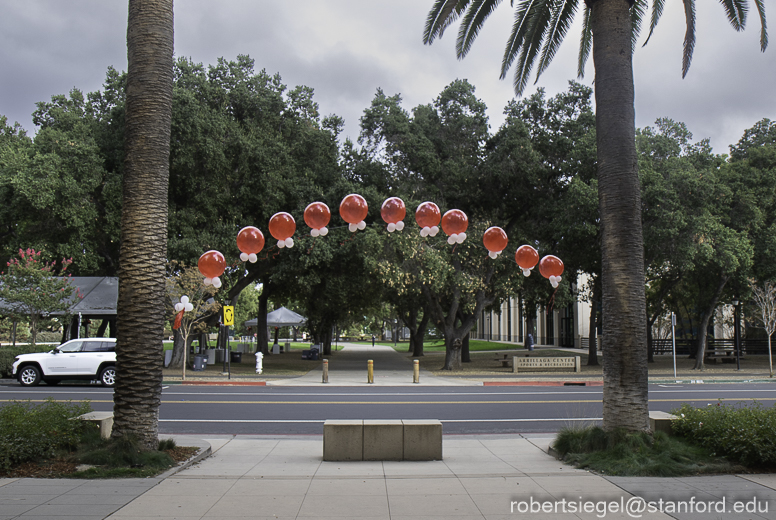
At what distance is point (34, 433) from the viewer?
755 cm

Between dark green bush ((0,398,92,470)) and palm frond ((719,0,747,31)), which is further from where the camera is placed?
palm frond ((719,0,747,31))

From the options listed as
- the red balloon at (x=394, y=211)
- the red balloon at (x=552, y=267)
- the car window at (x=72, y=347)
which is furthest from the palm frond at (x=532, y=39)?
the car window at (x=72, y=347)

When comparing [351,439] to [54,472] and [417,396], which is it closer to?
[54,472]

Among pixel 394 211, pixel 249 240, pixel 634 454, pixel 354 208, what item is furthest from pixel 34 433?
pixel 634 454

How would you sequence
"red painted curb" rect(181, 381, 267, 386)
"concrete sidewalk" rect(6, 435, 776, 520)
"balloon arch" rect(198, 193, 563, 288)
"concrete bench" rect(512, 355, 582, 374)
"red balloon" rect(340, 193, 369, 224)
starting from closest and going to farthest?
1. "concrete sidewalk" rect(6, 435, 776, 520)
2. "red balloon" rect(340, 193, 369, 224)
3. "balloon arch" rect(198, 193, 563, 288)
4. "red painted curb" rect(181, 381, 267, 386)
5. "concrete bench" rect(512, 355, 582, 374)

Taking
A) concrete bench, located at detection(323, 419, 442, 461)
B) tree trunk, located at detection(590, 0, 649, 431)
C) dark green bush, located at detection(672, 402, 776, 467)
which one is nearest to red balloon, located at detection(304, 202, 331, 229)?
concrete bench, located at detection(323, 419, 442, 461)

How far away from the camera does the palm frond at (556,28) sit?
11797mm

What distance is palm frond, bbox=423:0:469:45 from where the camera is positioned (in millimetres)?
12047

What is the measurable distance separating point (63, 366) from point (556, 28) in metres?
19.2

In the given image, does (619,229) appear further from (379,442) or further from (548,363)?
(548,363)

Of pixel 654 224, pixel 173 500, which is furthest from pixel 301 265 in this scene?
pixel 173 500

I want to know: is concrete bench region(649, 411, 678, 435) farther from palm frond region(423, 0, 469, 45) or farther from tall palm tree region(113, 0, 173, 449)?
palm frond region(423, 0, 469, 45)

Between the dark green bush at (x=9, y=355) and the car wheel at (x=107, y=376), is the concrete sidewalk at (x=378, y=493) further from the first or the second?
the dark green bush at (x=9, y=355)

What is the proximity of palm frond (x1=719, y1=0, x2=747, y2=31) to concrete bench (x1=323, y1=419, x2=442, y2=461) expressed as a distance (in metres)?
10.1
